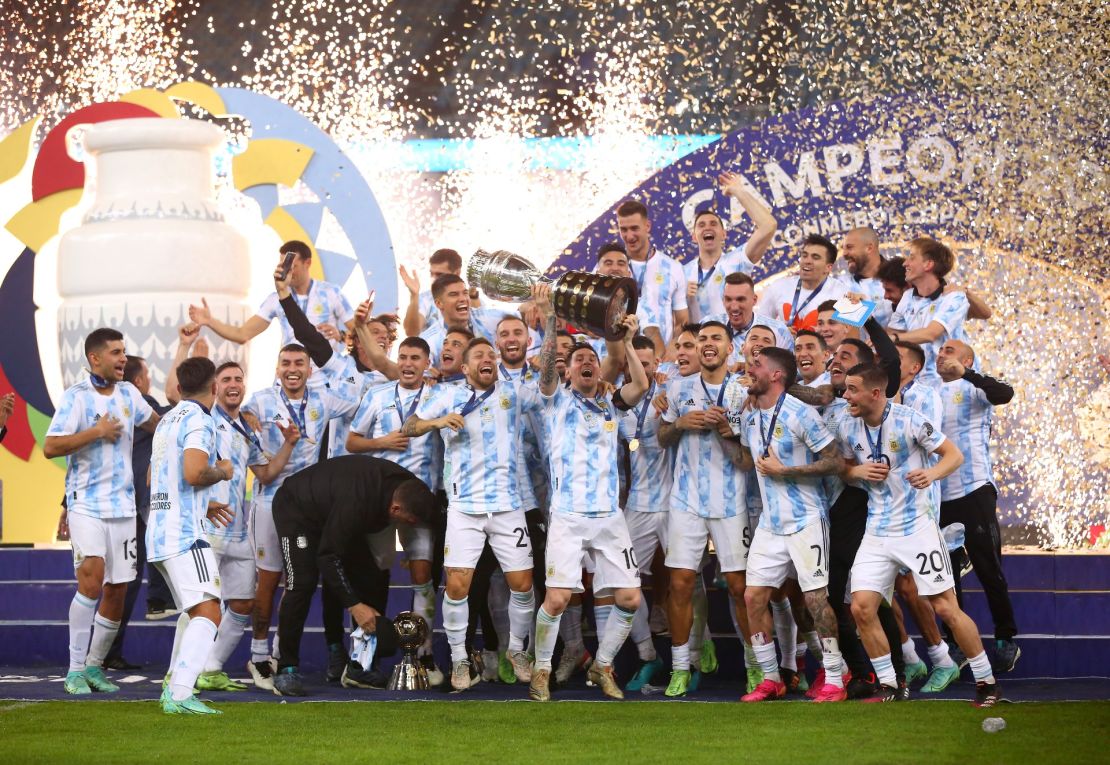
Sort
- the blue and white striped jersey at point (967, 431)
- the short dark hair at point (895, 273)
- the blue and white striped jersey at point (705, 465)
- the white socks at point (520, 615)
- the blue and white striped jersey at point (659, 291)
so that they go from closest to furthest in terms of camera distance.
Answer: the blue and white striped jersey at point (705, 465), the white socks at point (520, 615), the blue and white striped jersey at point (967, 431), the short dark hair at point (895, 273), the blue and white striped jersey at point (659, 291)

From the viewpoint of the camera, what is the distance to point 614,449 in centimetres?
602

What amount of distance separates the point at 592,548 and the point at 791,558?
798mm

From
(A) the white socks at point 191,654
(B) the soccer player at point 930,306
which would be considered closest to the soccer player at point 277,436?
(A) the white socks at point 191,654

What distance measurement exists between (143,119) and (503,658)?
4112 millimetres

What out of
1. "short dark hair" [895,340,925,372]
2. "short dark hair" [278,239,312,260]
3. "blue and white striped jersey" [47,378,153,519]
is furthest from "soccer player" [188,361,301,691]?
"short dark hair" [895,340,925,372]

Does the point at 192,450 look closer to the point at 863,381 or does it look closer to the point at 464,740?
the point at 464,740

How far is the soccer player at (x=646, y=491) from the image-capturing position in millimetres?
6309

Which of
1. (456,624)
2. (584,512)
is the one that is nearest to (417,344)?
(584,512)

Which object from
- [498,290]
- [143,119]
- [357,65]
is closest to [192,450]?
[498,290]

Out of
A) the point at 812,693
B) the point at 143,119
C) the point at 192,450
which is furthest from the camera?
the point at 143,119

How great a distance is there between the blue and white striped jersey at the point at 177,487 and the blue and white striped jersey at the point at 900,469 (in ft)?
8.07

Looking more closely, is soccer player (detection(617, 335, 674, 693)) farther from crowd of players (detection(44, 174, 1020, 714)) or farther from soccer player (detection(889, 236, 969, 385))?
soccer player (detection(889, 236, 969, 385))

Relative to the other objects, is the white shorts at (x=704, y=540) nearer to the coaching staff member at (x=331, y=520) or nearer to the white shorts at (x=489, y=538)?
the white shorts at (x=489, y=538)

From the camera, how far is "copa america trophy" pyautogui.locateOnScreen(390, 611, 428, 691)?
6004 mm
